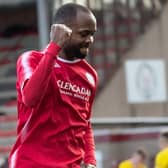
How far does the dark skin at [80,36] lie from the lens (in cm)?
427

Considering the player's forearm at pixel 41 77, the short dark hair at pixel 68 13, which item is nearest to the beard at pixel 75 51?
the short dark hair at pixel 68 13

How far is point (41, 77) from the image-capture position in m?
3.98

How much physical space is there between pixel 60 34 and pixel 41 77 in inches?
10.1

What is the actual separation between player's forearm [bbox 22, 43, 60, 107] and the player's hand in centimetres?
4

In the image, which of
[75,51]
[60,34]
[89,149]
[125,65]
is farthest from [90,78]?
[125,65]

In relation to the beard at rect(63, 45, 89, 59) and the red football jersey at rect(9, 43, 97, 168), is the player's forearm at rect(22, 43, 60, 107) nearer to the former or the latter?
the red football jersey at rect(9, 43, 97, 168)

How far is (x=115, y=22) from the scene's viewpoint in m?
12.7

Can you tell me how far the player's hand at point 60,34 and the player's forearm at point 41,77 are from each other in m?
0.04

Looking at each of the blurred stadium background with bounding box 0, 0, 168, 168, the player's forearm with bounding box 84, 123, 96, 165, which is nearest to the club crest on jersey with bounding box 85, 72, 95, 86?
the player's forearm with bounding box 84, 123, 96, 165

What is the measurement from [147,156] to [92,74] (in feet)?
19.8

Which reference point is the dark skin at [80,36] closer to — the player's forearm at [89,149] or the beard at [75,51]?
the beard at [75,51]

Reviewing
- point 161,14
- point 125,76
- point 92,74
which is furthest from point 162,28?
point 92,74

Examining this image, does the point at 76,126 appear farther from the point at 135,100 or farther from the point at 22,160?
the point at 135,100

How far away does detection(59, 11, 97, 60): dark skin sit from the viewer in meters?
4.27
